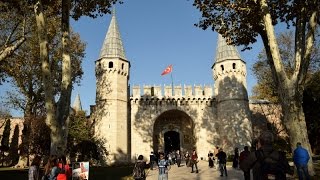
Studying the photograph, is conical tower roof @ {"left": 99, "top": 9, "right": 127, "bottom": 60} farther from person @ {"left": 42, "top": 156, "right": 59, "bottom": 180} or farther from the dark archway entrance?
person @ {"left": 42, "top": 156, "right": 59, "bottom": 180}

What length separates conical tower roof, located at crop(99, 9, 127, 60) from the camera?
33.4 meters

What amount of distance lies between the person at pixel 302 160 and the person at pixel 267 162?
287 inches

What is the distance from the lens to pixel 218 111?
33.7 metres

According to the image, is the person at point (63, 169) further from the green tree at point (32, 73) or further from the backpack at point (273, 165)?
the green tree at point (32, 73)

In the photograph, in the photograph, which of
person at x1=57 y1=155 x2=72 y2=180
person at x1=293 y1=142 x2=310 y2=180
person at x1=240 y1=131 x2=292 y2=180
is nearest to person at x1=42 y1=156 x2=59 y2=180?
person at x1=57 y1=155 x2=72 y2=180

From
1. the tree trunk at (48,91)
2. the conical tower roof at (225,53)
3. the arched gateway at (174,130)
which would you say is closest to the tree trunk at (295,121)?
the tree trunk at (48,91)

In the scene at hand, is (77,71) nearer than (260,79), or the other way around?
(77,71)

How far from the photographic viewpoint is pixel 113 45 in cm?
3400

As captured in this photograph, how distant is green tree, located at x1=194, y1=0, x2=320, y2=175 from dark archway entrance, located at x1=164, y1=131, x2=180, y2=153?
21.6 metres

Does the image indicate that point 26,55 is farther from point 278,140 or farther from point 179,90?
point 278,140

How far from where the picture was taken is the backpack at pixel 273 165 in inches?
156

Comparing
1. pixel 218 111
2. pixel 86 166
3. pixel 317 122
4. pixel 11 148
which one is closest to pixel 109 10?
pixel 86 166

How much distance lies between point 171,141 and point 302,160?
26.0 meters

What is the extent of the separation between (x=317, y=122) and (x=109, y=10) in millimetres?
18092
